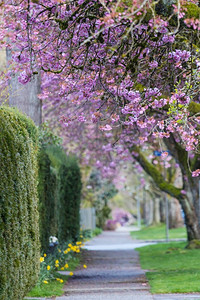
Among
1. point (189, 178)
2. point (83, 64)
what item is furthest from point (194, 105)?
point (189, 178)

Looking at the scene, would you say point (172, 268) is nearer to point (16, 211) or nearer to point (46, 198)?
point (46, 198)

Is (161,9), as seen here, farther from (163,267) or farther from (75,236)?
(75,236)

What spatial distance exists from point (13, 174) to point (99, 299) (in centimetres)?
327

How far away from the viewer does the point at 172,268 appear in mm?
15172

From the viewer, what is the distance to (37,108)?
1511 cm

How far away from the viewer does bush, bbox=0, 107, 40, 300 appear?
24.8 feet

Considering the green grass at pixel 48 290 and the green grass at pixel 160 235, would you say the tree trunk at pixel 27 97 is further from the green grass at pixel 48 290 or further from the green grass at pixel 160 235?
the green grass at pixel 160 235

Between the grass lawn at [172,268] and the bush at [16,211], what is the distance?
9.10 ft

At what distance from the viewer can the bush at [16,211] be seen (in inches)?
297

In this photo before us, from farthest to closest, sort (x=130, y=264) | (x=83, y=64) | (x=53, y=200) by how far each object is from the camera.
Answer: (x=130, y=264) → (x=53, y=200) → (x=83, y=64)

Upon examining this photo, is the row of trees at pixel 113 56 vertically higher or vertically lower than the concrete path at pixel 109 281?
higher

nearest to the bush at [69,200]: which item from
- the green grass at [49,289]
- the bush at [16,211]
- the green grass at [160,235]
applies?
the green grass at [49,289]

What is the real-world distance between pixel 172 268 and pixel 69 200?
5.45m

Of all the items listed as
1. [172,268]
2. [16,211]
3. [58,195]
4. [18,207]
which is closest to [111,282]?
[172,268]
